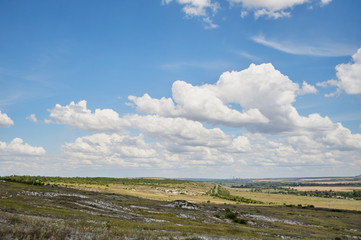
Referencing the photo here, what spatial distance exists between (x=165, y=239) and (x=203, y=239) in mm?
5317

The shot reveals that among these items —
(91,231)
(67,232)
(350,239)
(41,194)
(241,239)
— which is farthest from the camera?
(41,194)

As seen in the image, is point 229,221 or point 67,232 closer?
point 67,232

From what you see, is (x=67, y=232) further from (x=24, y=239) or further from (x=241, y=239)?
(x=241, y=239)

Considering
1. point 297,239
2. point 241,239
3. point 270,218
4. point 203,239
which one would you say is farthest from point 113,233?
point 270,218

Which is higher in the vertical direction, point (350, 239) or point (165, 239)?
point (165, 239)

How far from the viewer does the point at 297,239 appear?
40594 millimetres

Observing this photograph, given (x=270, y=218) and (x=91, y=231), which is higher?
(x=91, y=231)

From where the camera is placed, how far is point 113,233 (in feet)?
82.4

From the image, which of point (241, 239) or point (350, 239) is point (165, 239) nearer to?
point (241, 239)

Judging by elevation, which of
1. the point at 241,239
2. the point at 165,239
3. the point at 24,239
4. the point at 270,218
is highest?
the point at 24,239

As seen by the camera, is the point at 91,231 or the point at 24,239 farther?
the point at 91,231

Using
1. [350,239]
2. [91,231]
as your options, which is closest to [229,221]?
[350,239]

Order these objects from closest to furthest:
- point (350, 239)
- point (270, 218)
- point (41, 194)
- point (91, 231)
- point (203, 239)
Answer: point (91, 231) < point (203, 239) < point (350, 239) < point (41, 194) < point (270, 218)

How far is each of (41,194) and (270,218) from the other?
57.6 m
